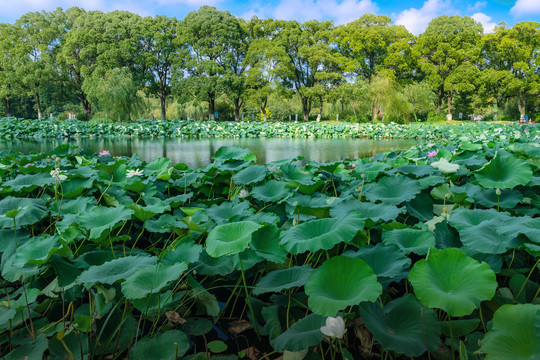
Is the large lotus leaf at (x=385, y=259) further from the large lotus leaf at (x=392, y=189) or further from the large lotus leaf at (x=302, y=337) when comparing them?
the large lotus leaf at (x=392, y=189)

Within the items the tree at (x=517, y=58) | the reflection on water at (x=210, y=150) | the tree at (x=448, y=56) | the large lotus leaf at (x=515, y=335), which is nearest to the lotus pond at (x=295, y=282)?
the large lotus leaf at (x=515, y=335)

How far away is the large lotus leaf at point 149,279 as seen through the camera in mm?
859

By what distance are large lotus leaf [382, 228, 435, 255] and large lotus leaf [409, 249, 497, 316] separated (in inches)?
7.7

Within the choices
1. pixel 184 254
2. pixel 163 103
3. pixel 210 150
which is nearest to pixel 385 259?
pixel 184 254

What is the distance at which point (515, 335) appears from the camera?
2.14 feet

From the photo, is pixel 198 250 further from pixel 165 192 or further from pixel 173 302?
pixel 165 192

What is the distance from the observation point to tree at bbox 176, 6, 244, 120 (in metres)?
20.8

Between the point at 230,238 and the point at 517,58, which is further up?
the point at 517,58

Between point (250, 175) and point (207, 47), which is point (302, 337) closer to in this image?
point (250, 175)

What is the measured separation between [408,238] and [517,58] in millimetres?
29980

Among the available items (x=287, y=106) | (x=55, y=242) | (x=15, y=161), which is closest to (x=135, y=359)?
(x=55, y=242)

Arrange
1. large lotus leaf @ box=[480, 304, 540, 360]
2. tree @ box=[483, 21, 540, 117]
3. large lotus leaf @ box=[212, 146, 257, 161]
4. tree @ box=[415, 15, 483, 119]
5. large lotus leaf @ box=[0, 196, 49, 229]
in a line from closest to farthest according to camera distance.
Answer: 1. large lotus leaf @ box=[480, 304, 540, 360]
2. large lotus leaf @ box=[0, 196, 49, 229]
3. large lotus leaf @ box=[212, 146, 257, 161]
4. tree @ box=[483, 21, 540, 117]
5. tree @ box=[415, 15, 483, 119]

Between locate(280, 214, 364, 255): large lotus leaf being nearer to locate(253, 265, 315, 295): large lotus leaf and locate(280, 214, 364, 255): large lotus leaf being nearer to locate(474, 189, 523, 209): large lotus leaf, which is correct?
locate(253, 265, 315, 295): large lotus leaf

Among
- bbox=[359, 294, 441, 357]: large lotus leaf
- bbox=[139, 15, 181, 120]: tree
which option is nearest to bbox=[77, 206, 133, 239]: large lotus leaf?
bbox=[359, 294, 441, 357]: large lotus leaf
